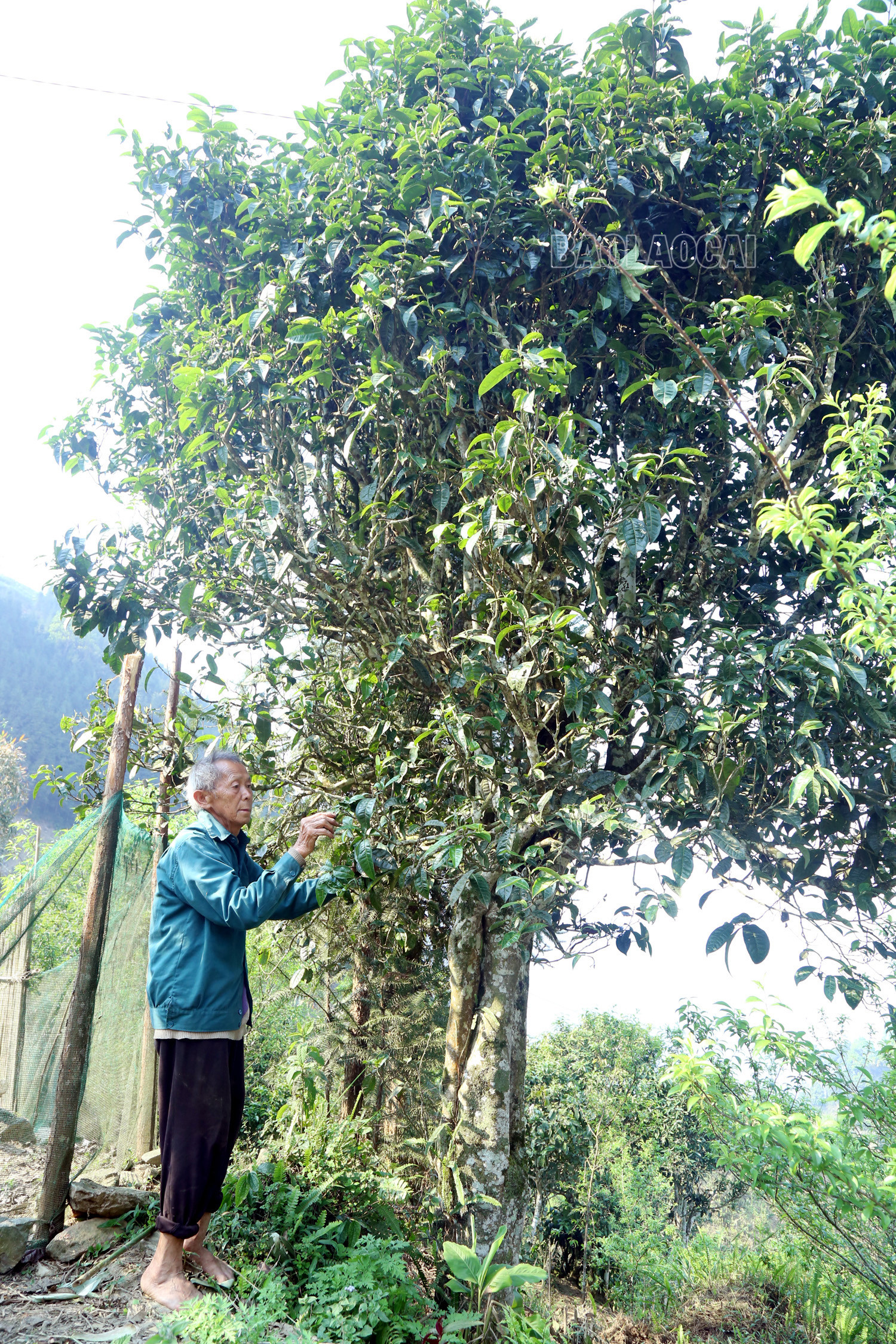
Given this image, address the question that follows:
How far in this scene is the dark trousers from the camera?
2508mm

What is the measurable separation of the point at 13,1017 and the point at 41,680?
158ft

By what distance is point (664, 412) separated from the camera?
3.57 meters

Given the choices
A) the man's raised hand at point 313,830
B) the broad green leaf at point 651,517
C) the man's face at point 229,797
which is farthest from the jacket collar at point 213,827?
the broad green leaf at point 651,517

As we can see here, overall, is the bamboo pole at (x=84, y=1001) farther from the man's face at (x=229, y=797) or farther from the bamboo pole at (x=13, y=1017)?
the man's face at (x=229, y=797)

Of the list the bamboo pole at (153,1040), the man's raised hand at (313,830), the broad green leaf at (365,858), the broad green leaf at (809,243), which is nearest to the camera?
the broad green leaf at (809,243)

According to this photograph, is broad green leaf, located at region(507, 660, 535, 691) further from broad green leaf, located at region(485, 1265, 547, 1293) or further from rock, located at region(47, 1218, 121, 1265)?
rock, located at region(47, 1218, 121, 1265)

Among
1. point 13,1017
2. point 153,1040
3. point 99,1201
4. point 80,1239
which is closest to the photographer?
point 80,1239

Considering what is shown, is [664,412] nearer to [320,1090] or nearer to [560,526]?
[560,526]

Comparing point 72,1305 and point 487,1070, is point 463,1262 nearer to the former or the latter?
point 487,1070

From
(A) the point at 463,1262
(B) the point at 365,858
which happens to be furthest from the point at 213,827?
(A) the point at 463,1262

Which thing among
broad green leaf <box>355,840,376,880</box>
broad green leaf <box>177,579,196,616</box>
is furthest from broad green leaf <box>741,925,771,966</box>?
broad green leaf <box>177,579,196,616</box>

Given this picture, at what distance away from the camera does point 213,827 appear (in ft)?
9.18

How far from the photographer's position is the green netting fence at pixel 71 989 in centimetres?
337

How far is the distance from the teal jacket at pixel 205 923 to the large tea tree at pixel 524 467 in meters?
0.39
